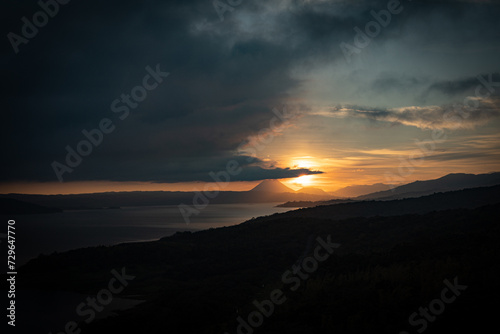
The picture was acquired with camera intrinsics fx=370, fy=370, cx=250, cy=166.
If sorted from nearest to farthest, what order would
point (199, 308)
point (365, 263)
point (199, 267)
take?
point (199, 308) < point (365, 263) < point (199, 267)

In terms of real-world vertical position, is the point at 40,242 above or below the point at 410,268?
above

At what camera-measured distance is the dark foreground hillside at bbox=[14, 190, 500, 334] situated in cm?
2822

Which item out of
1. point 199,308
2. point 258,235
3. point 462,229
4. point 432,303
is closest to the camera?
point 432,303

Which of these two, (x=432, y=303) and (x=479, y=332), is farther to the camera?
(x=432, y=303)

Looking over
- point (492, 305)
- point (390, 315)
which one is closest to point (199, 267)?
point (390, 315)

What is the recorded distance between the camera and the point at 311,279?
46812mm

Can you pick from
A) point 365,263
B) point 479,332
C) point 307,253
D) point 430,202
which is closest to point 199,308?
point 365,263

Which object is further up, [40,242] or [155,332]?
[40,242]

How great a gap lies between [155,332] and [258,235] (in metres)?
71.0

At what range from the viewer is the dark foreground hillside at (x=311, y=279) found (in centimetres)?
2822

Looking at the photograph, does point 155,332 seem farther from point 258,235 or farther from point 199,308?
point 258,235

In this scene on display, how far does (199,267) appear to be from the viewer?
7800 centimetres

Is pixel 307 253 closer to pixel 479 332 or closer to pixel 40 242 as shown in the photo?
pixel 479 332

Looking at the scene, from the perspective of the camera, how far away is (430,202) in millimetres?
146000
